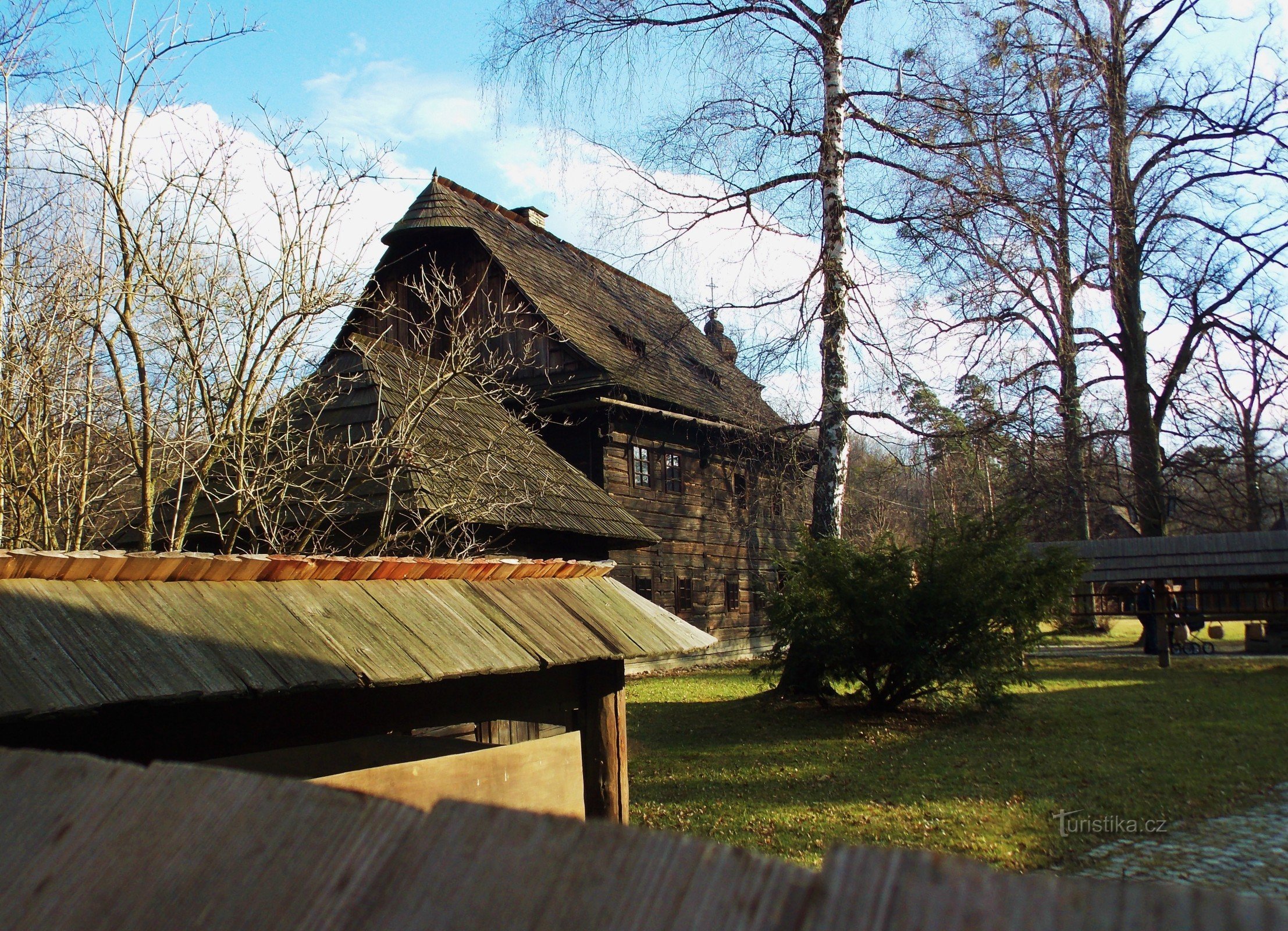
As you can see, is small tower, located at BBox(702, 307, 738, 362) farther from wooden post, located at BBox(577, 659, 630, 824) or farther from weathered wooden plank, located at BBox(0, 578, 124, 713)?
weathered wooden plank, located at BBox(0, 578, 124, 713)

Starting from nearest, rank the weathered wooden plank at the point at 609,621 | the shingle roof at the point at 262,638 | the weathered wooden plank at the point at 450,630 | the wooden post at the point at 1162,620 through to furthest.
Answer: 1. the shingle roof at the point at 262,638
2. the weathered wooden plank at the point at 450,630
3. the weathered wooden plank at the point at 609,621
4. the wooden post at the point at 1162,620

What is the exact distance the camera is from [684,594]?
23.3 m

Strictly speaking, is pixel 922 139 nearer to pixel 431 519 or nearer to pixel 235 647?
pixel 431 519

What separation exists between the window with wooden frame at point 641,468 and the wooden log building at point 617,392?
0.04m

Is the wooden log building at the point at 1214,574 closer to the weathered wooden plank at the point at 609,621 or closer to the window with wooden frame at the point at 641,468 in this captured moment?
the window with wooden frame at the point at 641,468

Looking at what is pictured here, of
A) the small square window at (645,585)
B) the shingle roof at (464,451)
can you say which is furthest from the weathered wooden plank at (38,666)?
the small square window at (645,585)

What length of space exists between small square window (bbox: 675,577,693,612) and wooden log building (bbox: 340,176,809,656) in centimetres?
4

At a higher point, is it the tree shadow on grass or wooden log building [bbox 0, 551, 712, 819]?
wooden log building [bbox 0, 551, 712, 819]

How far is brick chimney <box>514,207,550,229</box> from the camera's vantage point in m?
26.4

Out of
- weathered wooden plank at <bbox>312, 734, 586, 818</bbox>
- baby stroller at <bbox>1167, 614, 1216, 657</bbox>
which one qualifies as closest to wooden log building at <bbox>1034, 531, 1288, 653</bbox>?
baby stroller at <bbox>1167, 614, 1216, 657</bbox>

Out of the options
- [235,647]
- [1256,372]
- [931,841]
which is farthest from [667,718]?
[1256,372]

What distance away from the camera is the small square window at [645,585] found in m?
21.6

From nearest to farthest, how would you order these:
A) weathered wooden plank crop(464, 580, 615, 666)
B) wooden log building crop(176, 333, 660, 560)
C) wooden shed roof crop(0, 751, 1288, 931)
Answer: wooden shed roof crop(0, 751, 1288, 931) → weathered wooden plank crop(464, 580, 615, 666) → wooden log building crop(176, 333, 660, 560)

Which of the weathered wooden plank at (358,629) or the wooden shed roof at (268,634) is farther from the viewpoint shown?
the weathered wooden plank at (358,629)
